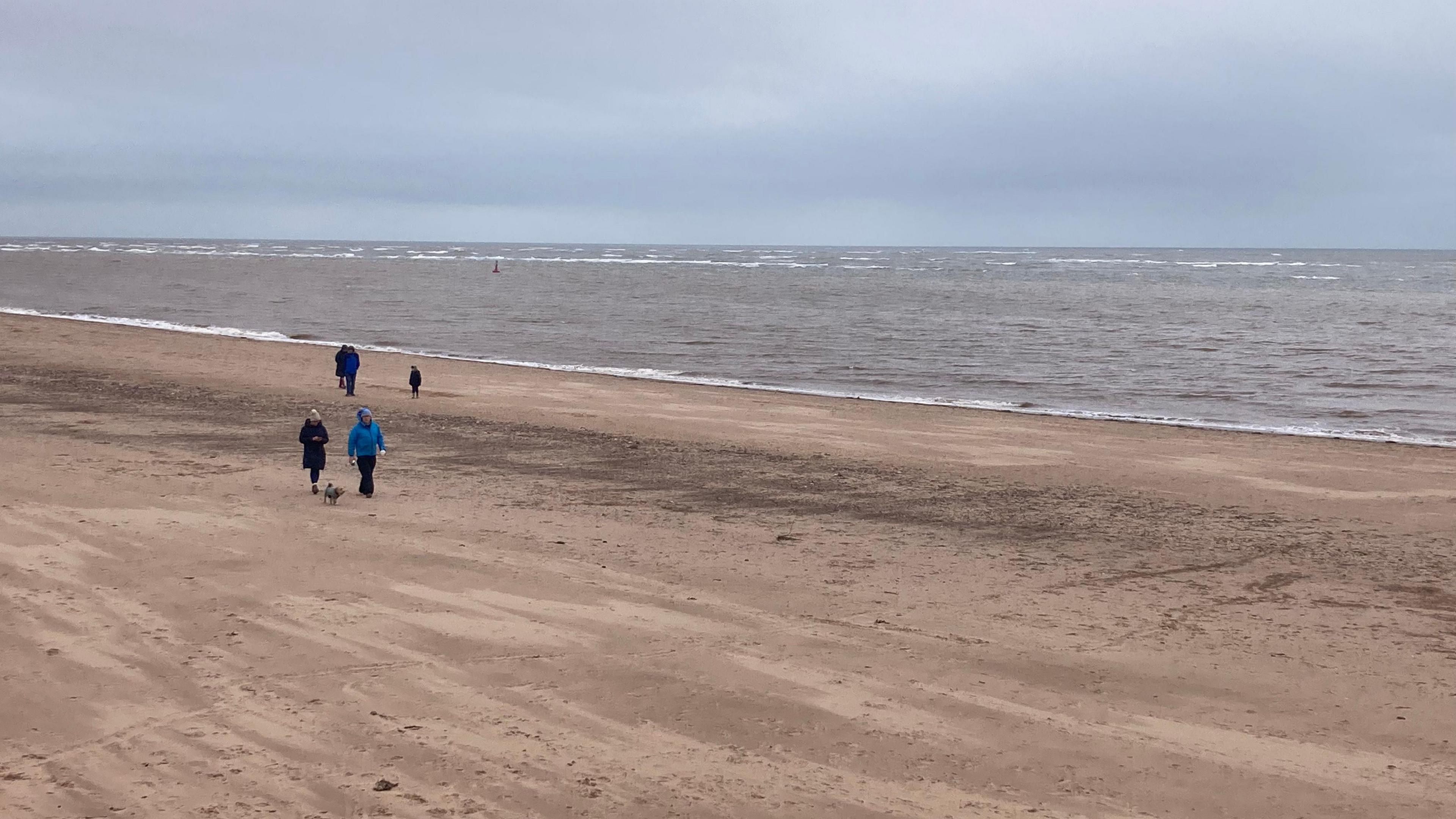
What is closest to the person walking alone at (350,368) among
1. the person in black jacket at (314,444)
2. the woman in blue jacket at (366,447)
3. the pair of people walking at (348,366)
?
the pair of people walking at (348,366)

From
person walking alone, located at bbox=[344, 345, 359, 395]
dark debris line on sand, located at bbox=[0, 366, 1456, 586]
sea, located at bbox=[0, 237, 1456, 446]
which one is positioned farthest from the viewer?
sea, located at bbox=[0, 237, 1456, 446]

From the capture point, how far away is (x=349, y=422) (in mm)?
20266

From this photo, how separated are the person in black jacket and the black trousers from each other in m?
0.48

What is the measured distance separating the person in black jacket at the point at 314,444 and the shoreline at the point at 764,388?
1486 cm

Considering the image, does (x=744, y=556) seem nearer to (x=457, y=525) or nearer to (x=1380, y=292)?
(x=457, y=525)

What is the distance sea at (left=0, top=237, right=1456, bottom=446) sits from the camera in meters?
28.2

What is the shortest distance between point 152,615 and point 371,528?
130 inches

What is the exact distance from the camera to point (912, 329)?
47.3 metres

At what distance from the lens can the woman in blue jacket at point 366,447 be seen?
45.3ft

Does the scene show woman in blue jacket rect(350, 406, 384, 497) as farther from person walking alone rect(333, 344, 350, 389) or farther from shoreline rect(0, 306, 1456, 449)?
shoreline rect(0, 306, 1456, 449)

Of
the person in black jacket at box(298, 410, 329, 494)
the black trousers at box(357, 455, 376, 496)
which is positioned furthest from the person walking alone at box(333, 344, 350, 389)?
the black trousers at box(357, 455, 376, 496)

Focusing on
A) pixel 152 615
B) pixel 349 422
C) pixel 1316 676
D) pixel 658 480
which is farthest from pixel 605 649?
pixel 349 422

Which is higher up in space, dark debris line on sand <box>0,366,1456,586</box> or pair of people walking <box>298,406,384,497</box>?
pair of people walking <box>298,406,384,497</box>

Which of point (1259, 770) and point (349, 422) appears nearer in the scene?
point (1259, 770)
